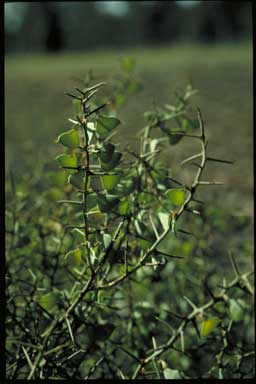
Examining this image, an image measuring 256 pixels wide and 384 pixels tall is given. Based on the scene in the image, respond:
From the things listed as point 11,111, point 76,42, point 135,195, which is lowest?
point 135,195

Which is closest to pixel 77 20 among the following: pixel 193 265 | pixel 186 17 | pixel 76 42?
pixel 76 42

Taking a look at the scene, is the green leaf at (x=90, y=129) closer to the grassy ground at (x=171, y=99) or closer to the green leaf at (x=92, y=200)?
the green leaf at (x=92, y=200)

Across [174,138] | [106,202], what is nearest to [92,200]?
[106,202]

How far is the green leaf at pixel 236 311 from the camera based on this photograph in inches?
18.4

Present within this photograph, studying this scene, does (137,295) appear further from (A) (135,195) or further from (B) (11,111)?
(B) (11,111)

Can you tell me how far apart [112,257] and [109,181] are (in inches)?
2.2

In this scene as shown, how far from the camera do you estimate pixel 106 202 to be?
1.24 ft

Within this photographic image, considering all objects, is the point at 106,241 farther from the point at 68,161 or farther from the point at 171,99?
the point at 171,99

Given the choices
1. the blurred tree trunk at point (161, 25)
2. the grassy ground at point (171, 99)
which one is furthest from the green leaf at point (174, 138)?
the blurred tree trunk at point (161, 25)

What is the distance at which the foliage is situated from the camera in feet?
1.24

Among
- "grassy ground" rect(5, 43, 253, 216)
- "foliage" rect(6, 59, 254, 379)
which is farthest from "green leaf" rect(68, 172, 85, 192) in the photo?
"grassy ground" rect(5, 43, 253, 216)

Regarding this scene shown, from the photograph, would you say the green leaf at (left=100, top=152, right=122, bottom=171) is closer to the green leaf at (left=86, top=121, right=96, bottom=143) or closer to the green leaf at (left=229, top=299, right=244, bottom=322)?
the green leaf at (left=86, top=121, right=96, bottom=143)

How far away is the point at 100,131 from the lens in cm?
38

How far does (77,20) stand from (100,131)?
21519mm
